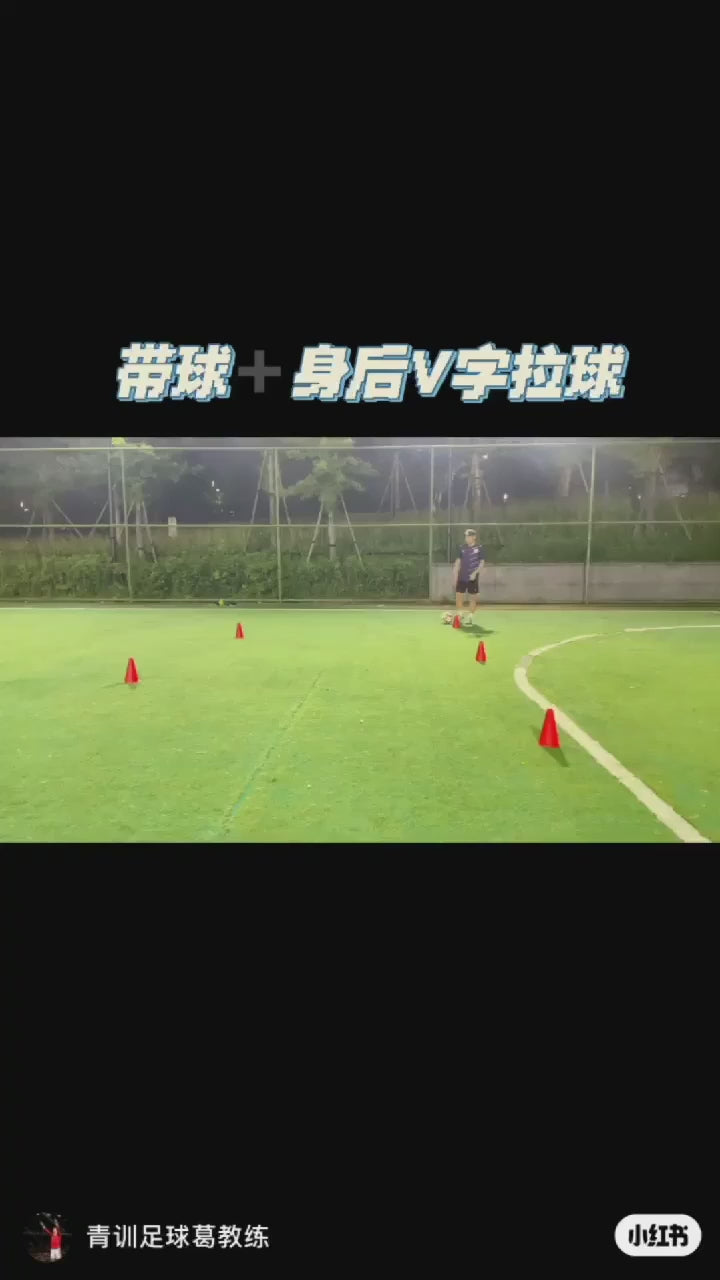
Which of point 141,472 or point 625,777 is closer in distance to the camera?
point 625,777

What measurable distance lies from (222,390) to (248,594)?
6149 mm

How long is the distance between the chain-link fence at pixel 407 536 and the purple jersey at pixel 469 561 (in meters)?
3.96

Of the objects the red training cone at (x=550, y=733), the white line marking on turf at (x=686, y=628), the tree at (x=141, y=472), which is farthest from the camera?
the tree at (x=141, y=472)

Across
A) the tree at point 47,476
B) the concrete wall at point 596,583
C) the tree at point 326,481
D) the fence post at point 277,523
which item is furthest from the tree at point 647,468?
the tree at point 47,476

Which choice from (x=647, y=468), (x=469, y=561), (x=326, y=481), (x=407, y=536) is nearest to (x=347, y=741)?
(x=469, y=561)

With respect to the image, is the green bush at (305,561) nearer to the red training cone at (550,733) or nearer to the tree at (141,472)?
the tree at (141,472)

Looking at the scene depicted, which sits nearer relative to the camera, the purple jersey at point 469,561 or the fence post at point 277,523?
the purple jersey at point 469,561

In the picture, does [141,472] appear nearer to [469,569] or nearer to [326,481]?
[326,481]

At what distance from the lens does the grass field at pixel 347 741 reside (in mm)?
4344

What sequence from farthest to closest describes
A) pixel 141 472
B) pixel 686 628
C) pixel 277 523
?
pixel 141 472 → pixel 277 523 → pixel 686 628

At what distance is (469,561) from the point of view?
14.0m

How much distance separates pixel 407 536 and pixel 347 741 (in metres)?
13.8

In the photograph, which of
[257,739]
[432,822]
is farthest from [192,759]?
[432,822]

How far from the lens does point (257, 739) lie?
20.2ft
